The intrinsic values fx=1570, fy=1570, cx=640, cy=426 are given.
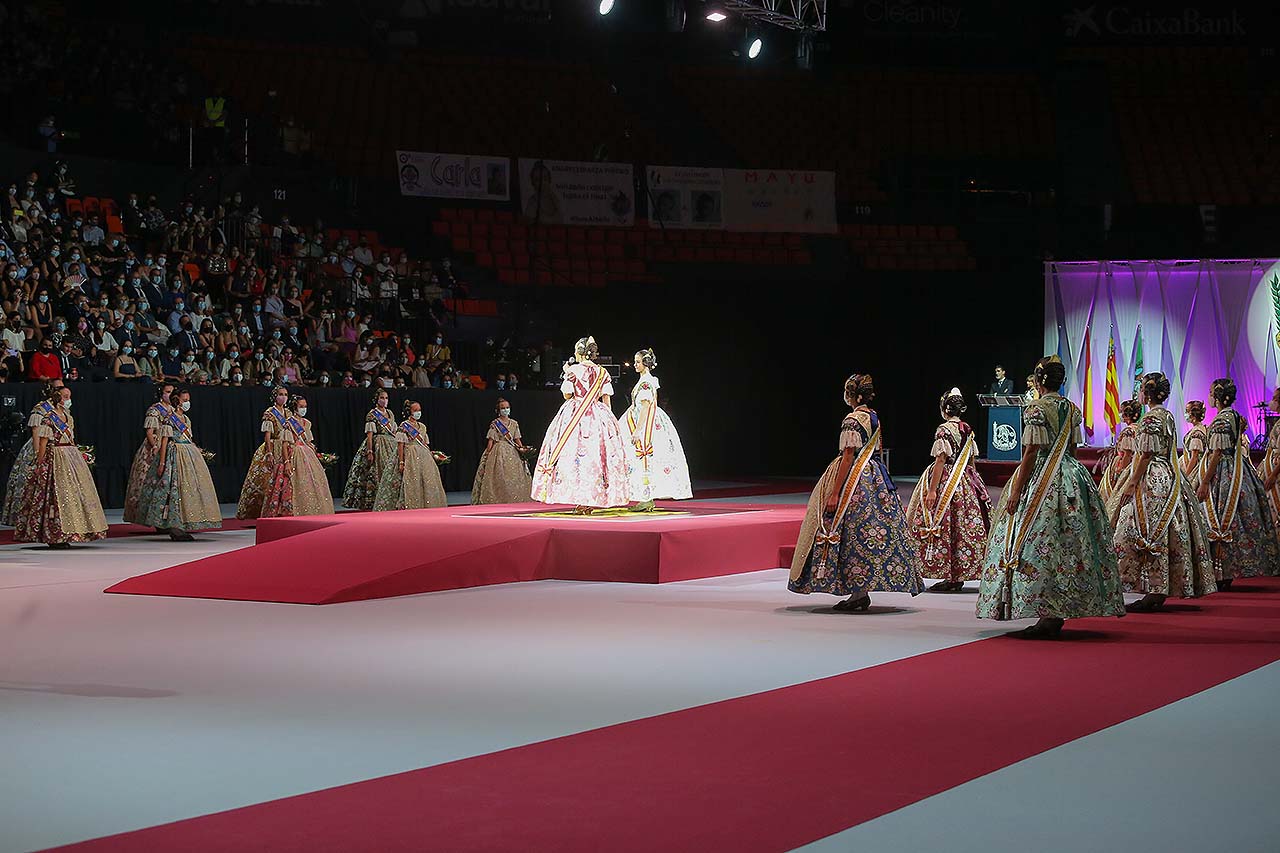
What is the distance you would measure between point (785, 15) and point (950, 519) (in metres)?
10.0

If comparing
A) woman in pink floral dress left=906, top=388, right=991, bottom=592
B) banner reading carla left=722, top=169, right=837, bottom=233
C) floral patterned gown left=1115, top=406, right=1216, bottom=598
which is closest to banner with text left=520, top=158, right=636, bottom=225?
banner reading carla left=722, top=169, right=837, bottom=233

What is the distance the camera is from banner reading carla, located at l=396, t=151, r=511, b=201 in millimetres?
21047

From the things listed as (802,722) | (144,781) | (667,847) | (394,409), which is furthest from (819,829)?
(394,409)

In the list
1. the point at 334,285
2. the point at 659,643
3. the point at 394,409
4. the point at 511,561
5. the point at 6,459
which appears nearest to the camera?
the point at 659,643

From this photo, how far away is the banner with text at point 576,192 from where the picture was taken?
A: 21.8 m

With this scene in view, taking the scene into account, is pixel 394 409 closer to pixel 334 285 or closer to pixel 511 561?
pixel 334 285

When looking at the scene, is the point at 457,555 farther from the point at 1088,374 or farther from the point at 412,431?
the point at 1088,374

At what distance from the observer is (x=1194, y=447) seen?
9.91 m

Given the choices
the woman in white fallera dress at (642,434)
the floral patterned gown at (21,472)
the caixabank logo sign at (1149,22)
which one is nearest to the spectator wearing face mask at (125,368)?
the floral patterned gown at (21,472)

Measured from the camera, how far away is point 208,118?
66.0ft

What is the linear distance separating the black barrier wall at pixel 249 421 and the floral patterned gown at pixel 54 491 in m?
2.36

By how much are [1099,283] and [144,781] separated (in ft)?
60.6

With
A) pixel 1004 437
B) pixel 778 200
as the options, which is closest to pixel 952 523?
pixel 1004 437

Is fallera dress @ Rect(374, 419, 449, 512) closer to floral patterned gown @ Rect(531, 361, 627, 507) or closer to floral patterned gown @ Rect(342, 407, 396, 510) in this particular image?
floral patterned gown @ Rect(342, 407, 396, 510)
